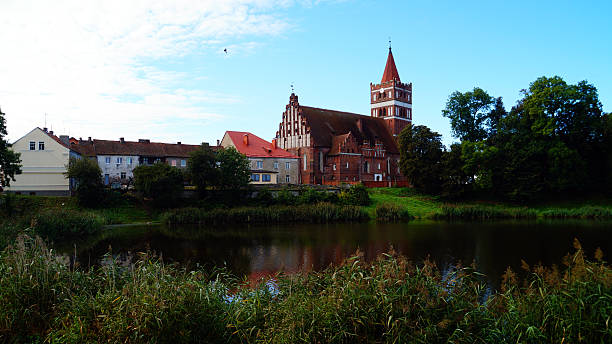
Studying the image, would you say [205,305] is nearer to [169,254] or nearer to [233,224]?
[169,254]

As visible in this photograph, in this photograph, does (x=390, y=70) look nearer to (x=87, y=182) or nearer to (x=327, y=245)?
(x=87, y=182)

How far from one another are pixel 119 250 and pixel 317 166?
34604 millimetres

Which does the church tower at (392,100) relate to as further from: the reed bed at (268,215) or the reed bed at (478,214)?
the reed bed at (268,215)

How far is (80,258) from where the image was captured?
1867 cm

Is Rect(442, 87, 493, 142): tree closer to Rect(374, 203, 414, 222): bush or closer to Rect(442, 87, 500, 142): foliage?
Rect(442, 87, 500, 142): foliage

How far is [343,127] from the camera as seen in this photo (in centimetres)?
5950

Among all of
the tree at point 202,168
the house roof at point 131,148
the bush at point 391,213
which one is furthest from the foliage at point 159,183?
the bush at point 391,213

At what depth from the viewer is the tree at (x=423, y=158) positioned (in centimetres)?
4703

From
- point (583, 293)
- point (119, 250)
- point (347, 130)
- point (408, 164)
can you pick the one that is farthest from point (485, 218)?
→ point (583, 293)

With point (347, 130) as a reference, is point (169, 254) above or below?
below

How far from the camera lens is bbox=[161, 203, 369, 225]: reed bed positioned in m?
35.8

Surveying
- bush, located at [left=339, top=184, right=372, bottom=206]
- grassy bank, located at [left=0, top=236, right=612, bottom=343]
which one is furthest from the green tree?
grassy bank, located at [left=0, top=236, right=612, bottom=343]

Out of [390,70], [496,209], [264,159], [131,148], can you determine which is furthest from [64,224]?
[390,70]

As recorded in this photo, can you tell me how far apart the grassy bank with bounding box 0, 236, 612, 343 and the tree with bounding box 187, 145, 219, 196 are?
30.7 meters
